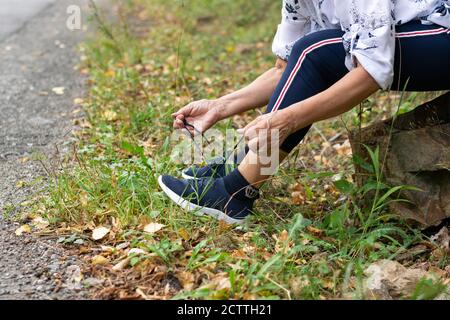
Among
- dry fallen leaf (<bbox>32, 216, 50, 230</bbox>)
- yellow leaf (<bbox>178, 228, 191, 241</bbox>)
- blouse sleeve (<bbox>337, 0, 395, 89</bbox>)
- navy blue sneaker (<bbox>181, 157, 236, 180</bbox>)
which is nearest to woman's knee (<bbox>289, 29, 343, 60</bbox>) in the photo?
blouse sleeve (<bbox>337, 0, 395, 89</bbox>)

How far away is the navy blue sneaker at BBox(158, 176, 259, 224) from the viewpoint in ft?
7.25

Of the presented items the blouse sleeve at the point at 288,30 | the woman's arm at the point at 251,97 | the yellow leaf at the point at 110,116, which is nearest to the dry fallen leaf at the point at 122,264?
the woman's arm at the point at 251,97

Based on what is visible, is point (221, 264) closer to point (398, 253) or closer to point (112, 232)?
→ point (112, 232)

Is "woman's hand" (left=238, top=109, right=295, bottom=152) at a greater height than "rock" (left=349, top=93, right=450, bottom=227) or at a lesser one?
greater

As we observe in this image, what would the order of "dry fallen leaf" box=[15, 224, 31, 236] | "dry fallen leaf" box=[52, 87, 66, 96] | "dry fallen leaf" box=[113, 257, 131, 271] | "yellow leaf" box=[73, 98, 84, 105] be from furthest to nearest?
1. "dry fallen leaf" box=[52, 87, 66, 96]
2. "yellow leaf" box=[73, 98, 84, 105]
3. "dry fallen leaf" box=[15, 224, 31, 236]
4. "dry fallen leaf" box=[113, 257, 131, 271]

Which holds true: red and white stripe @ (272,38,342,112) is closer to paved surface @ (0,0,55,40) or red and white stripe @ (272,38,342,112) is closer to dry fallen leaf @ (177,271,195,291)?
dry fallen leaf @ (177,271,195,291)

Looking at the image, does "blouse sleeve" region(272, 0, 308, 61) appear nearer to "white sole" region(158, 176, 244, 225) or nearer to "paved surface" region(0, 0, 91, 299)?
"white sole" region(158, 176, 244, 225)

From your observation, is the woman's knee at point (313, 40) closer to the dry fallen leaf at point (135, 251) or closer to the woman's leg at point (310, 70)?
the woman's leg at point (310, 70)

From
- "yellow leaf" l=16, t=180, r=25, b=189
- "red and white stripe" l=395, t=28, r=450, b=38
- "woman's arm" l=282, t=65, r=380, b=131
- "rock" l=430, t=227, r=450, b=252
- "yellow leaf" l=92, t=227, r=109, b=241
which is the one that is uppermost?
"red and white stripe" l=395, t=28, r=450, b=38

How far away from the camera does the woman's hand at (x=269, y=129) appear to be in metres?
2.01

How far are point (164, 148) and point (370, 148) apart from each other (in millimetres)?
944

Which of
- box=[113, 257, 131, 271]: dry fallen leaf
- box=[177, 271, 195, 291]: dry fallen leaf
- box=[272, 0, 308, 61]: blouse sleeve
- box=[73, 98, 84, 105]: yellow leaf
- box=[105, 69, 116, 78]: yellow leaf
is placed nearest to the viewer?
box=[177, 271, 195, 291]: dry fallen leaf

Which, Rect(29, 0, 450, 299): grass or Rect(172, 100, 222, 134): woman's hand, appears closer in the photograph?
Rect(29, 0, 450, 299): grass

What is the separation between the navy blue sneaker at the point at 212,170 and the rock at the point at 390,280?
722 mm
